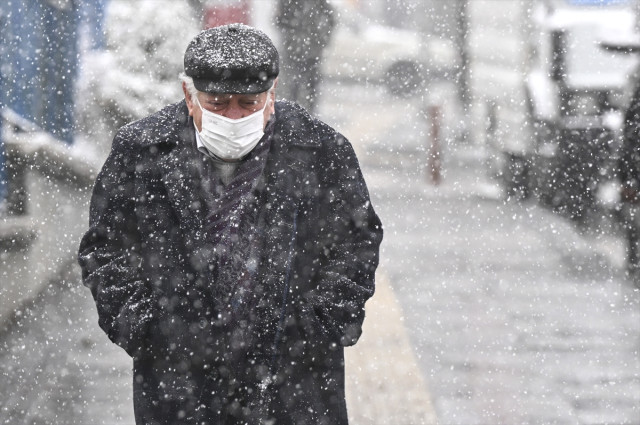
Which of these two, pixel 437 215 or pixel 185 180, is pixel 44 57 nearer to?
pixel 437 215

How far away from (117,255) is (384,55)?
60.0 ft

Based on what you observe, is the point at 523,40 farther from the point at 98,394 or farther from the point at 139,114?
the point at 98,394

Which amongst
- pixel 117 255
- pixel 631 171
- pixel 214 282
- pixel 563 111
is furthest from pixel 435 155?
pixel 214 282

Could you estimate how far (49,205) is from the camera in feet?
22.5

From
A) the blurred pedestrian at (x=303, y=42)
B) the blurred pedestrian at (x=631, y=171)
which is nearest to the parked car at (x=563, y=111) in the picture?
the blurred pedestrian at (x=631, y=171)

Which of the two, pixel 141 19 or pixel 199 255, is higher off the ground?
pixel 199 255

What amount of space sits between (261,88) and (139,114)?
21.6 feet

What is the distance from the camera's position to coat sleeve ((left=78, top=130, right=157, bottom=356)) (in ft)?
9.53

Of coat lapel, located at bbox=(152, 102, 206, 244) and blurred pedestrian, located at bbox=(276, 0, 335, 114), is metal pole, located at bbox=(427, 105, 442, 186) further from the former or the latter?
coat lapel, located at bbox=(152, 102, 206, 244)

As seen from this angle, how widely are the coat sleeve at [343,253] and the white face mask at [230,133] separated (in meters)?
0.23

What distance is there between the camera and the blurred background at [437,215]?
5406mm

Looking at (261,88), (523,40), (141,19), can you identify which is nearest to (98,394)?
(261,88)

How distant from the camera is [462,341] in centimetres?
621

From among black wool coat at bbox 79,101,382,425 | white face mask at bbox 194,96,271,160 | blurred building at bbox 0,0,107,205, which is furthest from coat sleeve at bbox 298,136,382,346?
blurred building at bbox 0,0,107,205
